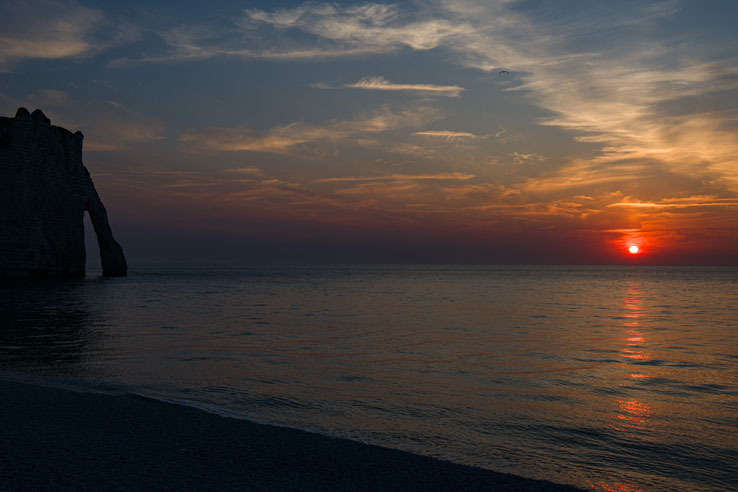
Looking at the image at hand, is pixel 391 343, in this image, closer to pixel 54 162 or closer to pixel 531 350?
pixel 531 350

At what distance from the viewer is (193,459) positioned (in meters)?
5.65

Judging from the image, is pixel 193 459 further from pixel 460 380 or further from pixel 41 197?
pixel 41 197

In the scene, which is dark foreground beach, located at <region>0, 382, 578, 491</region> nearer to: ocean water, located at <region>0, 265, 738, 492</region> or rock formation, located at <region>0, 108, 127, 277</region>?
ocean water, located at <region>0, 265, 738, 492</region>

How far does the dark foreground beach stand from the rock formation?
5869cm

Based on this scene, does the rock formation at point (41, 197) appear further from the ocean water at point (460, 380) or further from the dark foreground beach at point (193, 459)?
the dark foreground beach at point (193, 459)

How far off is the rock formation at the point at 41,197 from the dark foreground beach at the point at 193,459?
58692 mm

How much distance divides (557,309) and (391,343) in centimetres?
1864

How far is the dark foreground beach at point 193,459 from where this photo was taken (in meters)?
4.99

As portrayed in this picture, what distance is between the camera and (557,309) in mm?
31922

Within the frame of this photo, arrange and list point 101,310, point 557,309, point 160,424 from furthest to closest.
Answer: point 557,309 → point 101,310 → point 160,424

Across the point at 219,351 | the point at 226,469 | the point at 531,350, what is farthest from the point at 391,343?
the point at 226,469

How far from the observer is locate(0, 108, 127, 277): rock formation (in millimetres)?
54781

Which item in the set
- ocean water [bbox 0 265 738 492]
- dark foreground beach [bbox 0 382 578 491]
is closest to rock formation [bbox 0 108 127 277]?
ocean water [bbox 0 265 738 492]

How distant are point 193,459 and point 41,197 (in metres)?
64.3
